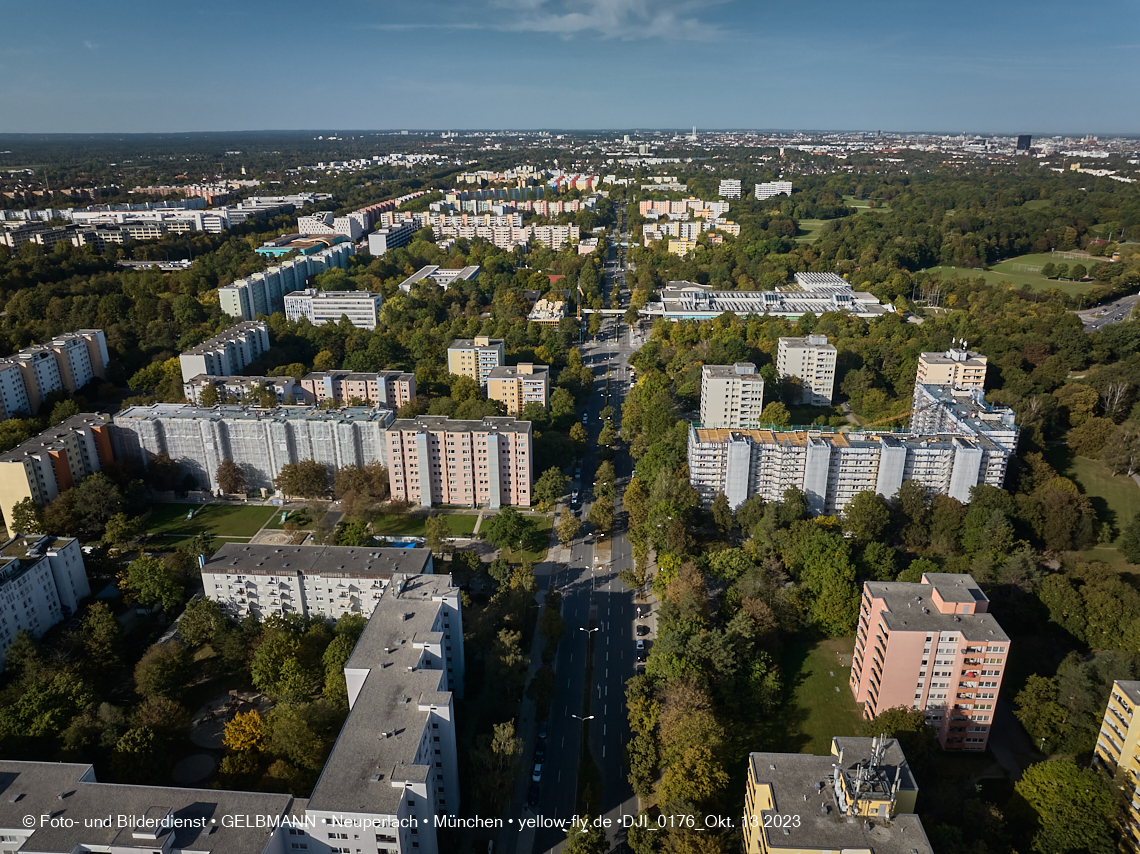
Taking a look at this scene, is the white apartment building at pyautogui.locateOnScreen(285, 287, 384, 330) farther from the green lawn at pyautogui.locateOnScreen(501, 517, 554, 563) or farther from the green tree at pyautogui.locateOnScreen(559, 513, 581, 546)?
the green tree at pyautogui.locateOnScreen(559, 513, 581, 546)

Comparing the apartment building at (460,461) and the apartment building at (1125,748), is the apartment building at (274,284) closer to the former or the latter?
the apartment building at (460,461)

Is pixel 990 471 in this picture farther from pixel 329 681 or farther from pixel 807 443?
pixel 329 681

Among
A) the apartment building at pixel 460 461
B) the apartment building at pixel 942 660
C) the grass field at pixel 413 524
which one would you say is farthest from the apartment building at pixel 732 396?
the apartment building at pixel 942 660

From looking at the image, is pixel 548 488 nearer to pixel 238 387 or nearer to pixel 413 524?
pixel 413 524

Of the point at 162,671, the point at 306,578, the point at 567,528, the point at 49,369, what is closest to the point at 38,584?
the point at 162,671

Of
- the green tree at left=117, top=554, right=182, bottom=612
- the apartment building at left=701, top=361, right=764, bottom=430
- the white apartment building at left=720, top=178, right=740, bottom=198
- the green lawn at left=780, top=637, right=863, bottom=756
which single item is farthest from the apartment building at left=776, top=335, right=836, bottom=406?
the white apartment building at left=720, top=178, right=740, bottom=198
